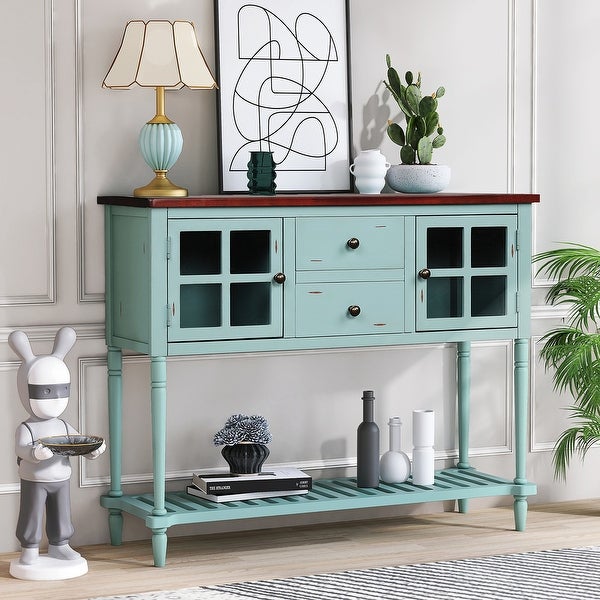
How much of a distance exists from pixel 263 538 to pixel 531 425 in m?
1.16

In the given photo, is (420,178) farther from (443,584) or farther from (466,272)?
(443,584)

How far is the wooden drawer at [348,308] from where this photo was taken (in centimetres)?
363

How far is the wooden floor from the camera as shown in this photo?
3.44 m

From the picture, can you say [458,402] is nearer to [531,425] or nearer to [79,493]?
[531,425]

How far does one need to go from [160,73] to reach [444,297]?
113 centimetres

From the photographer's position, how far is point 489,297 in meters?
3.89

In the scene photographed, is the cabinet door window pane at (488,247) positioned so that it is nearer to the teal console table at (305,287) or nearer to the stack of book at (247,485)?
the teal console table at (305,287)

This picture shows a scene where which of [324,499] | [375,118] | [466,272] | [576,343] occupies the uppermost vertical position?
[375,118]

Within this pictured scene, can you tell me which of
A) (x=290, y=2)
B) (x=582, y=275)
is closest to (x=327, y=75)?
(x=290, y=2)

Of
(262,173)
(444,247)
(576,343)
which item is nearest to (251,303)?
(262,173)

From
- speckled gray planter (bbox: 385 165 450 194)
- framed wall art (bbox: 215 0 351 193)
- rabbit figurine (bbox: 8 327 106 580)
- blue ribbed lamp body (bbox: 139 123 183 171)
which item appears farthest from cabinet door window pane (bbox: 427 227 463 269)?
rabbit figurine (bbox: 8 327 106 580)

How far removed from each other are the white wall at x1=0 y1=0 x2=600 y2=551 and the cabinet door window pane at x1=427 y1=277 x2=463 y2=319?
0.45m

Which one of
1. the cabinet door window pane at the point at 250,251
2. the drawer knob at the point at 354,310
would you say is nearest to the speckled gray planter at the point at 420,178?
the drawer knob at the point at 354,310

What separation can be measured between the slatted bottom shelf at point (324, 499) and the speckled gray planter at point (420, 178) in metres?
0.98
